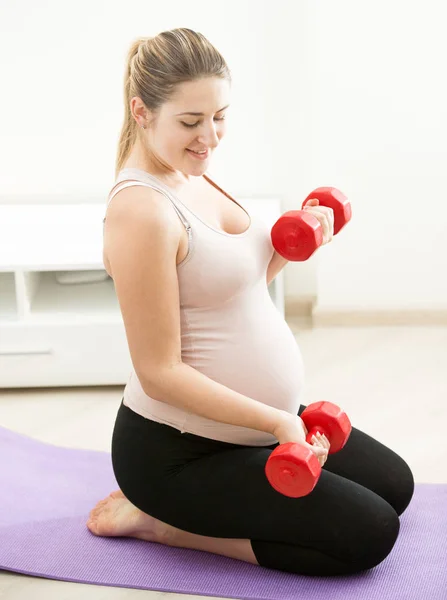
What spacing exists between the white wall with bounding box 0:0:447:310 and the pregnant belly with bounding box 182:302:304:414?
1405mm

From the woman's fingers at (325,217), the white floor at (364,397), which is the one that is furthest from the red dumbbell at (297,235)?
the white floor at (364,397)

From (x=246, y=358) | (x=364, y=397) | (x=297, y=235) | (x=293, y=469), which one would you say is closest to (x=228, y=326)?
(x=246, y=358)

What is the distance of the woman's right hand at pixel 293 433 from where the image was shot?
5.35 ft

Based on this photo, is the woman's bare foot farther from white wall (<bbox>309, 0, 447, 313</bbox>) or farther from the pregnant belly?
white wall (<bbox>309, 0, 447, 313</bbox>)

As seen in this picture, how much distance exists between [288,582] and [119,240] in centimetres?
67

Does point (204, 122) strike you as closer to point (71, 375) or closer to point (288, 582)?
point (288, 582)

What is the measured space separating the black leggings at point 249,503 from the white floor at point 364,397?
517mm

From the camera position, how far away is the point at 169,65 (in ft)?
5.18

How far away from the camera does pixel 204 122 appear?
162 centimetres

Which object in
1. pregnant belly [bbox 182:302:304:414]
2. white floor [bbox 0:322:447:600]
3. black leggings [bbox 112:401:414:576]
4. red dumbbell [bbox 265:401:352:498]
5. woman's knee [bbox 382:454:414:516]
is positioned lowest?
white floor [bbox 0:322:447:600]

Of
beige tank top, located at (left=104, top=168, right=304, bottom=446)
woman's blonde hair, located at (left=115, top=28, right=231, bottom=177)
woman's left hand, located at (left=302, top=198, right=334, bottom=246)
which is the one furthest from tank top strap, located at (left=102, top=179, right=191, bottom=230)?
woman's left hand, located at (left=302, top=198, right=334, bottom=246)

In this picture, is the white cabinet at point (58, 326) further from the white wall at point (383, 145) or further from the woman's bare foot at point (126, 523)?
the woman's bare foot at point (126, 523)

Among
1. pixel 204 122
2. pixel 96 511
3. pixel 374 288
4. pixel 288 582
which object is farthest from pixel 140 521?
pixel 374 288

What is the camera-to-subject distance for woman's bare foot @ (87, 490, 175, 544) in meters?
1.88
